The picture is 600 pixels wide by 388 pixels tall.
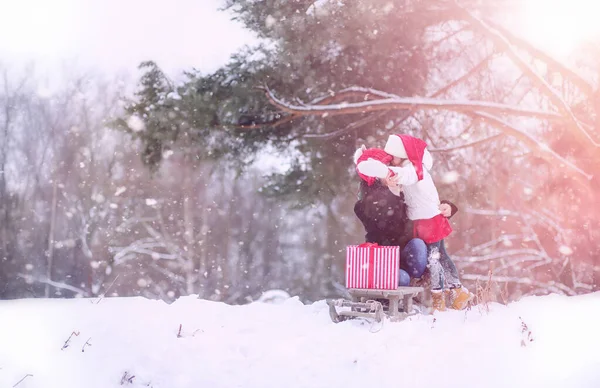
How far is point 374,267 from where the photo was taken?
4875mm

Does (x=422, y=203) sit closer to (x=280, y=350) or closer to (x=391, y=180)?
(x=391, y=180)

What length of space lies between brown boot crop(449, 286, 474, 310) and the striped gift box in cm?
88

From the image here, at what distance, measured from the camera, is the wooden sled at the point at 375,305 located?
A: 4582 mm

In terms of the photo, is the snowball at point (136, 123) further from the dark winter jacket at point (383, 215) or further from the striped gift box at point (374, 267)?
the striped gift box at point (374, 267)

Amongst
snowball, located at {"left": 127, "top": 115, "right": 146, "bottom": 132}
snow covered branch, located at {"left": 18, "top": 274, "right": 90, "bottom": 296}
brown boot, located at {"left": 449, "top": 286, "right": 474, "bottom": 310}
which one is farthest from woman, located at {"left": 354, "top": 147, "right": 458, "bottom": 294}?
snow covered branch, located at {"left": 18, "top": 274, "right": 90, "bottom": 296}

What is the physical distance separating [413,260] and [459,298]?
2.24ft

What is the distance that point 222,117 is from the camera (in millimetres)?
9031

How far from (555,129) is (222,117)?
604 centimetres

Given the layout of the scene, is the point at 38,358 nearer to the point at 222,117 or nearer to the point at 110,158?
the point at 222,117

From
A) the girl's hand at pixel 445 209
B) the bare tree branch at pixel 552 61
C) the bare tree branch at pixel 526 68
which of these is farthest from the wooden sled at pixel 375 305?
the bare tree branch at pixel 552 61

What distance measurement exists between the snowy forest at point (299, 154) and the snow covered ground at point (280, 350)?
427 centimetres

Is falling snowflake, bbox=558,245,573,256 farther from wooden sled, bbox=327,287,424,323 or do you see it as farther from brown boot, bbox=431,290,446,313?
wooden sled, bbox=327,287,424,323

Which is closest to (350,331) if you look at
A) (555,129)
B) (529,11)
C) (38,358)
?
(38,358)

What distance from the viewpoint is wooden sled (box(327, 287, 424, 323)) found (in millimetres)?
4582
